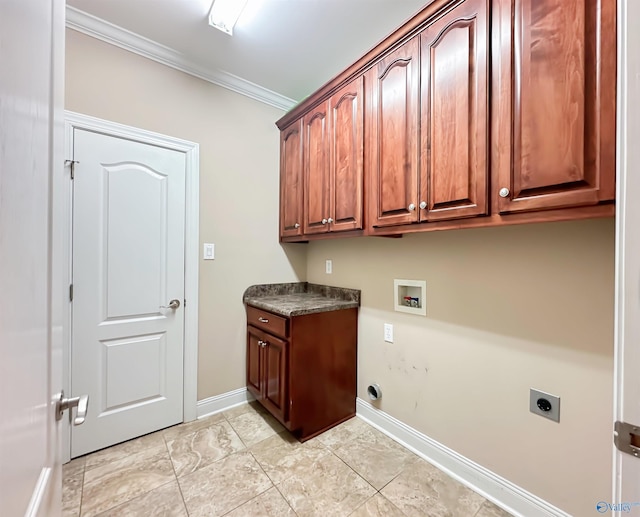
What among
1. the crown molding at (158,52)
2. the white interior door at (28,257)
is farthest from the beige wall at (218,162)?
the white interior door at (28,257)

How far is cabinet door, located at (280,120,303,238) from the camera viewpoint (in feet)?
7.40

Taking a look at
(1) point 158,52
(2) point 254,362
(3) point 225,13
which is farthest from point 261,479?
(1) point 158,52

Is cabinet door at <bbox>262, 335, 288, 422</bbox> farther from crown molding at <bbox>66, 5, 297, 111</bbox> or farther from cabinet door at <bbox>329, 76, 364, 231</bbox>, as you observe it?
crown molding at <bbox>66, 5, 297, 111</bbox>

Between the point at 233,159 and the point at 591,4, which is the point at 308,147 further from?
the point at 591,4

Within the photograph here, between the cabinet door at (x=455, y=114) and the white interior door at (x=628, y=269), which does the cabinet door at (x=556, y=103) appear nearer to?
the cabinet door at (x=455, y=114)

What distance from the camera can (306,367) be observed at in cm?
185

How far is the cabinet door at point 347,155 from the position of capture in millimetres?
1729

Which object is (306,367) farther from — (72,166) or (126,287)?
(72,166)

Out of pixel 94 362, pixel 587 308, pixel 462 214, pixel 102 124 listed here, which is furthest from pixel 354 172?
pixel 94 362

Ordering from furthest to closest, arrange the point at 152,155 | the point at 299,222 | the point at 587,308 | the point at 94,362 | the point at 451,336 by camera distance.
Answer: the point at 299,222 → the point at 152,155 → the point at 94,362 → the point at 451,336 → the point at 587,308

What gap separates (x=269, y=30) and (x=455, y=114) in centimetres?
134

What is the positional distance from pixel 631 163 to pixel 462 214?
2.21 ft

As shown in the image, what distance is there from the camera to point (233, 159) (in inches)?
A: 89.5

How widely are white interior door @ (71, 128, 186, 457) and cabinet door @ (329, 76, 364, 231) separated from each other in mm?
1109
